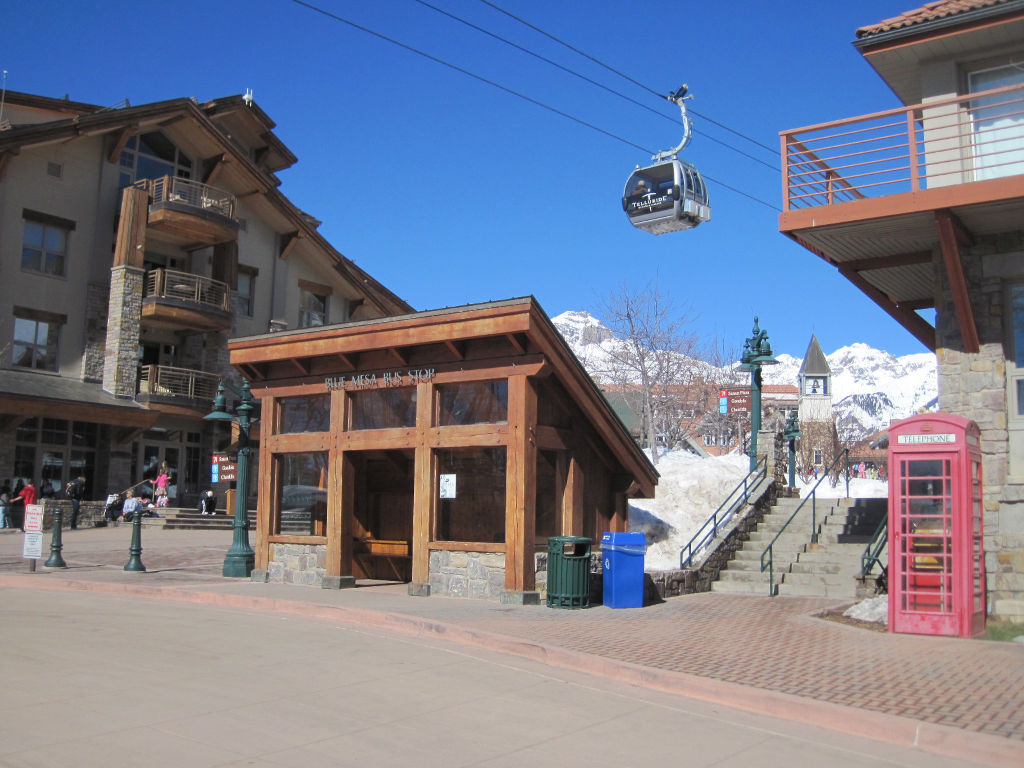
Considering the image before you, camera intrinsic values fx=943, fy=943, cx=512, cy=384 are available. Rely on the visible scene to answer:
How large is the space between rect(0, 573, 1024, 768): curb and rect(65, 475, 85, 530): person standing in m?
18.9

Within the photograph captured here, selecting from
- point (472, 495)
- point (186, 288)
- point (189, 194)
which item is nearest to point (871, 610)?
point (472, 495)

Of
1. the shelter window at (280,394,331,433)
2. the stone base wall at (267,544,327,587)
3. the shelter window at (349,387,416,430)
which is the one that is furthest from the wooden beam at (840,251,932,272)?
the stone base wall at (267,544,327,587)

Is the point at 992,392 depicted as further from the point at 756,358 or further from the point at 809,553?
the point at 756,358

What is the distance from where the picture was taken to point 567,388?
14.5m

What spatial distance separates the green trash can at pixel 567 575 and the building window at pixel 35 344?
87.1 feet

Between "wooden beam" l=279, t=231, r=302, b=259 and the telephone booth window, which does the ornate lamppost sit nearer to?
the telephone booth window

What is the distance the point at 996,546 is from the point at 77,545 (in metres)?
21.7

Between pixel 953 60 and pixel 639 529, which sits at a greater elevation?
pixel 953 60

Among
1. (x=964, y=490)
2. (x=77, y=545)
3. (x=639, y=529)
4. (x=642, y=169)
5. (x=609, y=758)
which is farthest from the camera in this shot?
(x=77, y=545)

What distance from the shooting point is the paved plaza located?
6684 millimetres

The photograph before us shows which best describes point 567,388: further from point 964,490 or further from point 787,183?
point 964,490

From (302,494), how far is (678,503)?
10.7 metres

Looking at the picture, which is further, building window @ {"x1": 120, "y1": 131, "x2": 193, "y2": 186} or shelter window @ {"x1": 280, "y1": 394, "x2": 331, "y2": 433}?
building window @ {"x1": 120, "y1": 131, "x2": 193, "y2": 186}

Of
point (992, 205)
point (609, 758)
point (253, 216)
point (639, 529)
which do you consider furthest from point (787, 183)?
point (253, 216)
